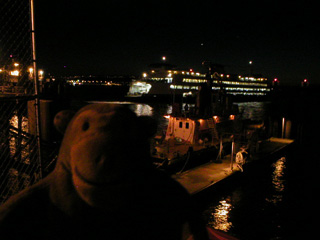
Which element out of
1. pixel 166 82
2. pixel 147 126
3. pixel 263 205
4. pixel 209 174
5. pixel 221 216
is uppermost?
pixel 166 82

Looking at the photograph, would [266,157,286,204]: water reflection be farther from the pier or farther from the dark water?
the pier

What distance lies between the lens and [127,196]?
195cm

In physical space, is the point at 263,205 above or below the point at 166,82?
below

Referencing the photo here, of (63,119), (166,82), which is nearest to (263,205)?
(63,119)

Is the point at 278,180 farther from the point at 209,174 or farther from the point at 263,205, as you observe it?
the point at 209,174

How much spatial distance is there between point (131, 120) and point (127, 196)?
0.62 m

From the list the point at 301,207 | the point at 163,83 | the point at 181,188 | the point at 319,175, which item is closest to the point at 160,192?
the point at 181,188

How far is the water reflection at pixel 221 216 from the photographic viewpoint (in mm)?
10180

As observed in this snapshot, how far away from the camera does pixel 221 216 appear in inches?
425

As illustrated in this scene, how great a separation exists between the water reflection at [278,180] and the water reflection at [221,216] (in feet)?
8.87

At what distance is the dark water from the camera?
33.4 feet

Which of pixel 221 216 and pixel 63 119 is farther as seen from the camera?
pixel 221 216

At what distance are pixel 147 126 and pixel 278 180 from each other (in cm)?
1560

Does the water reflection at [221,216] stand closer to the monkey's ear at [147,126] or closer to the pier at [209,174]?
the pier at [209,174]
